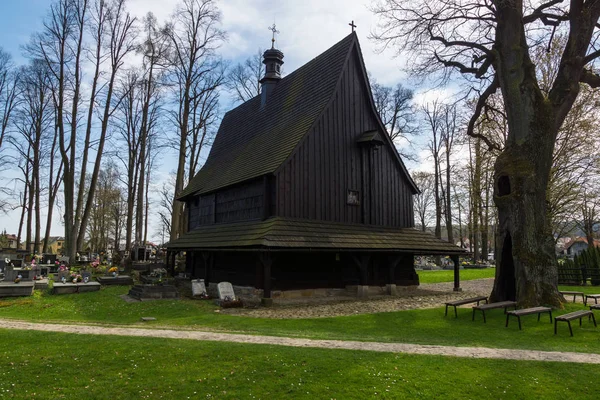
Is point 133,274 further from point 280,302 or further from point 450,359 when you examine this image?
point 450,359

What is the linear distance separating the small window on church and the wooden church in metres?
0.05

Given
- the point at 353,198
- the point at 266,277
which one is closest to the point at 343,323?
the point at 266,277

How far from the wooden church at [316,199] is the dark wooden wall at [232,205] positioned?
5 centimetres

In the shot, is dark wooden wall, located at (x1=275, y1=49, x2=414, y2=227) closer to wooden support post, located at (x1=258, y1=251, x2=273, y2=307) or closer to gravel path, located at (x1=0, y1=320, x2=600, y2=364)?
wooden support post, located at (x1=258, y1=251, x2=273, y2=307)

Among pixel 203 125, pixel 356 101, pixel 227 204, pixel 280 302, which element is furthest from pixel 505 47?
pixel 203 125

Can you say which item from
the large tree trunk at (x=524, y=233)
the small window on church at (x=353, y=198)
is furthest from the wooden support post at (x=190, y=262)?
the large tree trunk at (x=524, y=233)

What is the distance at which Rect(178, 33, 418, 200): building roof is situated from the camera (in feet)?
59.4

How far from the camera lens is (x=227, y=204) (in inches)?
798

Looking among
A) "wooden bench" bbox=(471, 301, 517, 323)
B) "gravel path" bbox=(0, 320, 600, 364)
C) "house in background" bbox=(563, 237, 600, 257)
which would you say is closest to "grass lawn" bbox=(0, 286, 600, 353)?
"wooden bench" bbox=(471, 301, 517, 323)

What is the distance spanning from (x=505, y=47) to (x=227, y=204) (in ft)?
43.9

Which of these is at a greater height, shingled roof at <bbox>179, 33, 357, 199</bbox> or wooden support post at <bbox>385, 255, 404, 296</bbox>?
shingled roof at <bbox>179, 33, 357, 199</bbox>

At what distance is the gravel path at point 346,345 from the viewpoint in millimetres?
7258

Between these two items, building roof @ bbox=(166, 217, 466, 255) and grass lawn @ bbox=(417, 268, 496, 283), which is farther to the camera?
grass lawn @ bbox=(417, 268, 496, 283)

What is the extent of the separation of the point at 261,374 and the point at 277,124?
52.9ft
